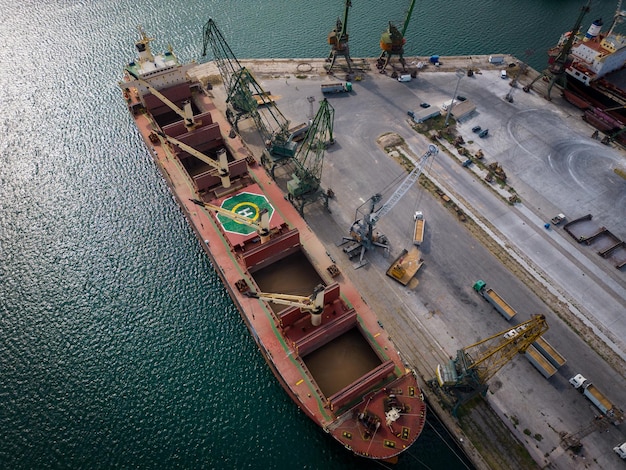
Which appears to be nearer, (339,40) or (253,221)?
(253,221)

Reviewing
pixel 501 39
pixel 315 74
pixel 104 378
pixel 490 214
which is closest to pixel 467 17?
pixel 501 39

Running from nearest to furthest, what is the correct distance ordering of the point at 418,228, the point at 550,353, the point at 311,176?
the point at 550,353, the point at 418,228, the point at 311,176

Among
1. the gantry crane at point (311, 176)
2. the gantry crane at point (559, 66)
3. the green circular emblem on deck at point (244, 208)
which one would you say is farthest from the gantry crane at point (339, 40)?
the green circular emblem on deck at point (244, 208)

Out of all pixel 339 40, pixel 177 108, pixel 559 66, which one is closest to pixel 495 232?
pixel 559 66

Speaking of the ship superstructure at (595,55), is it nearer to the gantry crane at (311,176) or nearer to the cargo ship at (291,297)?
the gantry crane at (311,176)

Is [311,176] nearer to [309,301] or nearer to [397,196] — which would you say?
[397,196]

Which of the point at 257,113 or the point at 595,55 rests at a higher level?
the point at 257,113
